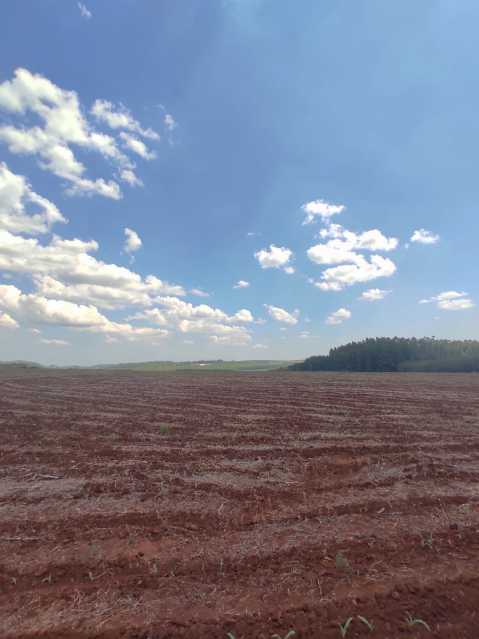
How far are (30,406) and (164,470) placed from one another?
51.9 feet

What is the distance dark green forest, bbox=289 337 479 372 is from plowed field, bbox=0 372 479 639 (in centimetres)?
8920

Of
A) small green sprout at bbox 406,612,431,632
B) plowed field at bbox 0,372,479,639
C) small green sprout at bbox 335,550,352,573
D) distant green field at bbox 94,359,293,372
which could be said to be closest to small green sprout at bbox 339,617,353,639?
plowed field at bbox 0,372,479,639

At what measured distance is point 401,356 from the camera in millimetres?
100500

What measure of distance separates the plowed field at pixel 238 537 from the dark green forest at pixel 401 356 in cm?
8920

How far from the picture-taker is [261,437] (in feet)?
39.7

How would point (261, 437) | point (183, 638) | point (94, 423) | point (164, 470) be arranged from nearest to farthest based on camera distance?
1. point (183, 638)
2. point (164, 470)
3. point (261, 437)
4. point (94, 423)

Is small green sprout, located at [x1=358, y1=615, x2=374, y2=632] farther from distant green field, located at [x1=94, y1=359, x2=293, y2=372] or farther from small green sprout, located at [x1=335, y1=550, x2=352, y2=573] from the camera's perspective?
distant green field, located at [x1=94, y1=359, x2=293, y2=372]

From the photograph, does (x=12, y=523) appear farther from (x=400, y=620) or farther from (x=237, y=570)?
(x=400, y=620)

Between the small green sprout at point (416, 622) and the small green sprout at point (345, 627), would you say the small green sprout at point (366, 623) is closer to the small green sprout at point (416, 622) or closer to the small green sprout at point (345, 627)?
the small green sprout at point (345, 627)

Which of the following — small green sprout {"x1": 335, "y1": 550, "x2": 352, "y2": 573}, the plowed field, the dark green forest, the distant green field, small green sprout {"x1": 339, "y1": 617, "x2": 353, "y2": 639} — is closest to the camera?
small green sprout {"x1": 339, "y1": 617, "x2": 353, "y2": 639}

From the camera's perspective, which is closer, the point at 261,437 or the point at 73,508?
the point at 73,508

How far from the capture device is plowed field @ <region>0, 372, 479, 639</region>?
370 cm

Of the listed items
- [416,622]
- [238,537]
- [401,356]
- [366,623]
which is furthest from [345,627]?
[401,356]

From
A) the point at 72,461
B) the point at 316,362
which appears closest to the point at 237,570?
the point at 72,461
